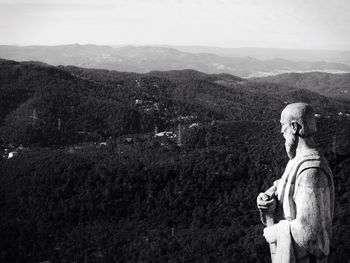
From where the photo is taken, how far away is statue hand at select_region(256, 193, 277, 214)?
26.7ft

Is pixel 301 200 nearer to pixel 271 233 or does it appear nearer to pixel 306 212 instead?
pixel 306 212

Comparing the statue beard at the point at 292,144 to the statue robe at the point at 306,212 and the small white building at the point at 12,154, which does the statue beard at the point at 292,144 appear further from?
the small white building at the point at 12,154

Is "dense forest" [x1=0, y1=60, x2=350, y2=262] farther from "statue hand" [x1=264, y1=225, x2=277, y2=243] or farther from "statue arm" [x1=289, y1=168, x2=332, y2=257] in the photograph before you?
"statue arm" [x1=289, y1=168, x2=332, y2=257]

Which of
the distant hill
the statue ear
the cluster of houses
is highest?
the statue ear

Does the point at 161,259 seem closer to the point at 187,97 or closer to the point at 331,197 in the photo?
the point at 331,197

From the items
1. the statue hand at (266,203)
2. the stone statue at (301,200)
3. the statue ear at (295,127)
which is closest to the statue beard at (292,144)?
the stone statue at (301,200)

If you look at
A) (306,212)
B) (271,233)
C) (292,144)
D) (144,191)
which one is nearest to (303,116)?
(292,144)

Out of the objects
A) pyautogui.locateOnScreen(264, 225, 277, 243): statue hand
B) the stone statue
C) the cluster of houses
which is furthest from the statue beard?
the cluster of houses

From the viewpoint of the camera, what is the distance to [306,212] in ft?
25.2

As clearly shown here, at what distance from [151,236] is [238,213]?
11.7 meters

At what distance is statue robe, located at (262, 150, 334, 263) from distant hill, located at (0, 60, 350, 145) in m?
111

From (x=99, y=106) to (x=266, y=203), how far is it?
131m

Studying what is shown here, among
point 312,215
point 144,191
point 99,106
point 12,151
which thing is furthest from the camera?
point 99,106

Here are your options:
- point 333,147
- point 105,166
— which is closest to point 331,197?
point 333,147
